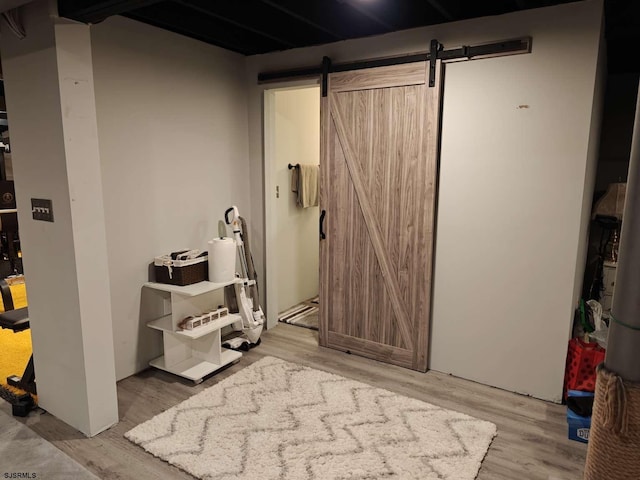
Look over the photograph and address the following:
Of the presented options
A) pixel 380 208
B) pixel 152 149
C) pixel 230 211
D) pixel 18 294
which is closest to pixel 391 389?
pixel 380 208

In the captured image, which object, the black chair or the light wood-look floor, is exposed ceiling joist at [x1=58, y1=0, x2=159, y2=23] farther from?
the light wood-look floor

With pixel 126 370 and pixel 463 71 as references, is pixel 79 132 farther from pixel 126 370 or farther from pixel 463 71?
pixel 463 71

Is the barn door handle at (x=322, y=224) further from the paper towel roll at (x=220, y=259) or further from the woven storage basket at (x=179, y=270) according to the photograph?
the woven storage basket at (x=179, y=270)

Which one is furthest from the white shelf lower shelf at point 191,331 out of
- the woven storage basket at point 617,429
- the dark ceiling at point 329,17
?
the woven storage basket at point 617,429

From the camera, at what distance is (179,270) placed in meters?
3.02

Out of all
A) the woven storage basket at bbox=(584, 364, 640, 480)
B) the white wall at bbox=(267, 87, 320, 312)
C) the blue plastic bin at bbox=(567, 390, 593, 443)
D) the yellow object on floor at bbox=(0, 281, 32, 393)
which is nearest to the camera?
the woven storage basket at bbox=(584, 364, 640, 480)

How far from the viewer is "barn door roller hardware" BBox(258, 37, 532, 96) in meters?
2.62

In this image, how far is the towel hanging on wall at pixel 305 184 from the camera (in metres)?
4.34

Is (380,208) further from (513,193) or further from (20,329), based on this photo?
(20,329)

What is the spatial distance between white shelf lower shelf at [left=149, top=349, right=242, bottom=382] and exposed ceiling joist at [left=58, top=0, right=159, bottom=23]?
219cm

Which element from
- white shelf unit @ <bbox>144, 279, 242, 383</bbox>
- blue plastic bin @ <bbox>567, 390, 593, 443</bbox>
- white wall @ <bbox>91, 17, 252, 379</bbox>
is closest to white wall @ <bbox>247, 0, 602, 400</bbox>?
blue plastic bin @ <bbox>567, 390, 593, 443</bbox>

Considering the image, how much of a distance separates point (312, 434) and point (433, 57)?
2.45 meters

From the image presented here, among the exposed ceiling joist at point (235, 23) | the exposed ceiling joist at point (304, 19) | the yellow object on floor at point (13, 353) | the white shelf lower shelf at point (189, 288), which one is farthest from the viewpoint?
the yellow object on floor at point (13, 353)

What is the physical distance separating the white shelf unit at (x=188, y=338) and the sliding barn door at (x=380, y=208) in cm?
89
